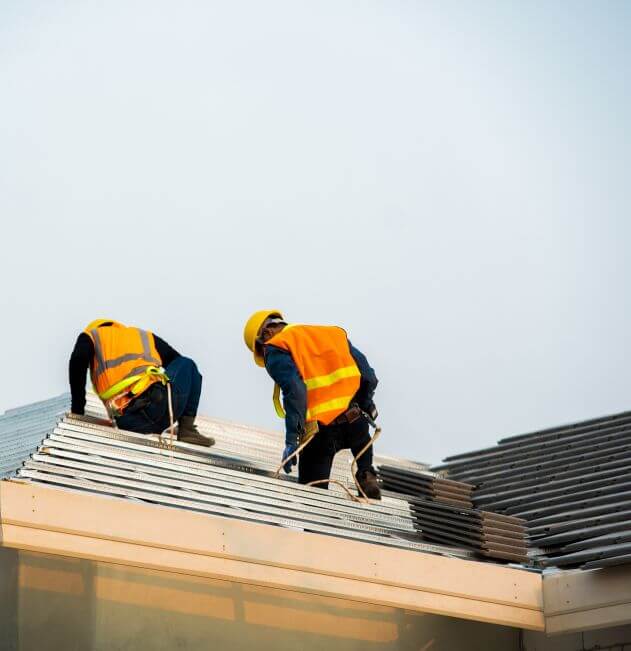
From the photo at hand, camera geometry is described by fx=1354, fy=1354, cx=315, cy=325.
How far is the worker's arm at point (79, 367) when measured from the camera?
10.2 metres

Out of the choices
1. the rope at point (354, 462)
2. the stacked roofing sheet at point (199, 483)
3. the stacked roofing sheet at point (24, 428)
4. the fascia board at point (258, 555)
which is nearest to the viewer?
the fascia board at point (258, 555)

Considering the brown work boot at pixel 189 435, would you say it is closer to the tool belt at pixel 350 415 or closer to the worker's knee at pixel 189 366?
the worker's knee at pixel 189 366

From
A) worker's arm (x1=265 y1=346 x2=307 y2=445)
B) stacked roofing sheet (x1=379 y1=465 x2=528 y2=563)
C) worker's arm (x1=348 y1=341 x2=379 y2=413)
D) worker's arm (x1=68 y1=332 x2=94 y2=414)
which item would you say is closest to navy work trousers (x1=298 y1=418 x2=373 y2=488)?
worker's arm (x1=348 y1=341 x2=379 y2=413)

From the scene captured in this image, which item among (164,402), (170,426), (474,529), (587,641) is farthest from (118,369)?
(587,641)

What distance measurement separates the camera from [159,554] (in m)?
6.45

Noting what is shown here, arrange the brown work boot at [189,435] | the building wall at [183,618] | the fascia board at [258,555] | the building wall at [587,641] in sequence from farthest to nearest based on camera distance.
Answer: the brown work boot at [189,435] < the building wall at [587,641] < the building wall at [183,618] < the fascia board at [258,555]

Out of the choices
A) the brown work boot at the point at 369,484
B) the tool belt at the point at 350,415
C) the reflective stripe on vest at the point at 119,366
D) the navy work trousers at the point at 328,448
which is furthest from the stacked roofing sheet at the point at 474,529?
the reflective stripe on vest at the point at 119,366

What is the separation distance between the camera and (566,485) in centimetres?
1077

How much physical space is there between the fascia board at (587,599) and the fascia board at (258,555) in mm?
82

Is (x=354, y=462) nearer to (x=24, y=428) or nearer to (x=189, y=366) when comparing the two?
(x=189, y=366)

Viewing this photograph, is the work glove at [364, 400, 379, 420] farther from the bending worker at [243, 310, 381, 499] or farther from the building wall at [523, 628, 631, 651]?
the building wall at [523, 628, 631, 651]

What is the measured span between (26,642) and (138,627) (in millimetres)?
708

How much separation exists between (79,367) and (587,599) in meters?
4.48

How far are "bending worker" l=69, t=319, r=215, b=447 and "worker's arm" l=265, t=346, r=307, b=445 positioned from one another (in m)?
1.27
